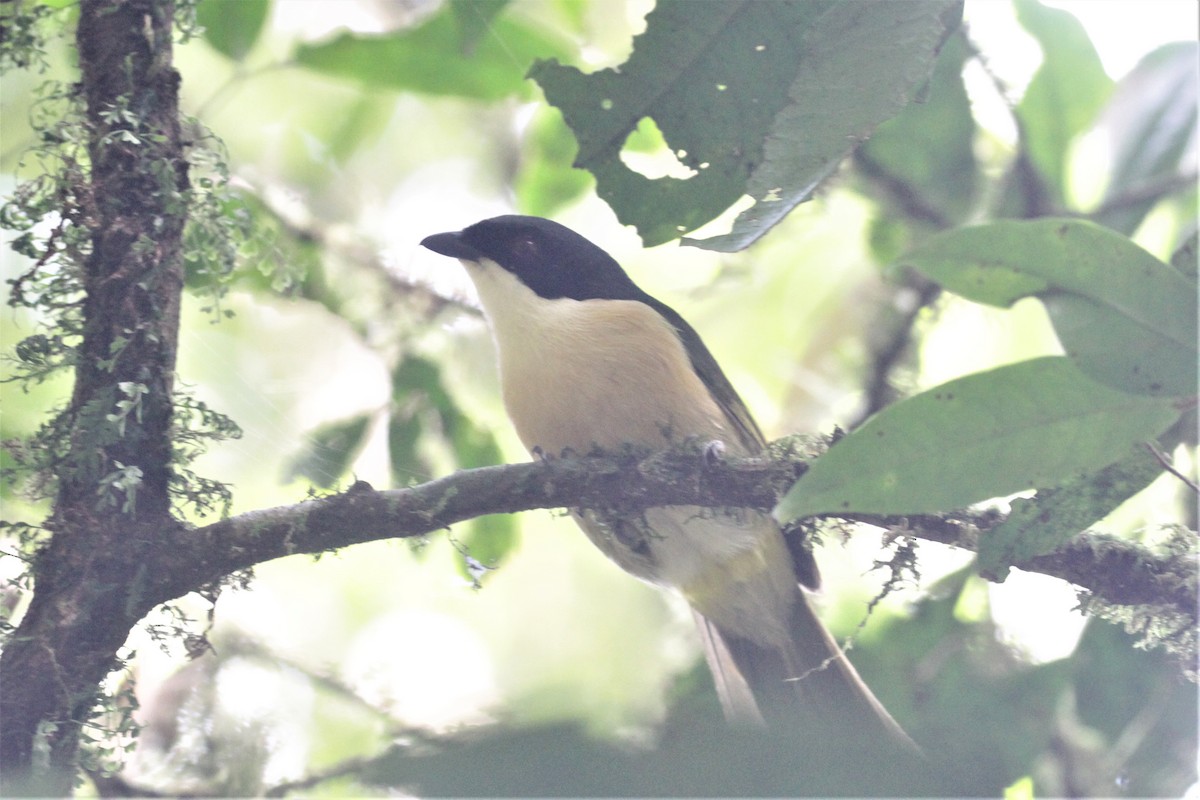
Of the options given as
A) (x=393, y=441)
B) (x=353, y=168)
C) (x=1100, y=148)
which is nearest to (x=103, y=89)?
(x=393, y=441)

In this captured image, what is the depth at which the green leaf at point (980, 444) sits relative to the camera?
1.14m

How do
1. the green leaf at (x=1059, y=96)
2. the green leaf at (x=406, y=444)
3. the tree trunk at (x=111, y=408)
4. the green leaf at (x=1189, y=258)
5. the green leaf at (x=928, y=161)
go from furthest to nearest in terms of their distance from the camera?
the green leaf at (x=928, y=161) → the green leaf at (x=1059, y=96) → the green leaf at (x=406, y=444) → the tree trunk at (x=111, y=408) → the green leaf at (x=1189, y=258)

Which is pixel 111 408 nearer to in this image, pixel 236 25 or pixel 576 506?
pixel 576 506

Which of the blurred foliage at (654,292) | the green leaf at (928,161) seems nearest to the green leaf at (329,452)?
the blurred foliage at (654,292)

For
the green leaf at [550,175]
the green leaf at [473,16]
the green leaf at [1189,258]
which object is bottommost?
the green leaf at [1189,258]

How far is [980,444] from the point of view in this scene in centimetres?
117

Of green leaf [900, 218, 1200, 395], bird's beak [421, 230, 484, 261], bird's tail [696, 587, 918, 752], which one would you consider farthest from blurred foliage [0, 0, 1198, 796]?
bird's beak [421, 230, 484, 261]

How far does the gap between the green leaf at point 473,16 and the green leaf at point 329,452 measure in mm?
977

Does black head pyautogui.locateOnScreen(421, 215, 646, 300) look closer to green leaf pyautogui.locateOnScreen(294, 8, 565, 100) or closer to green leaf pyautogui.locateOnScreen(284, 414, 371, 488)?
green leaf pyautogui.locateOnScreen(294, 8, 565, 100)

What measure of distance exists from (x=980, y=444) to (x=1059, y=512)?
1.09ft

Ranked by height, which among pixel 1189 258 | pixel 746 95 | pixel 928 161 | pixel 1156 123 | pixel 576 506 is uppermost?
pixel 1156 123

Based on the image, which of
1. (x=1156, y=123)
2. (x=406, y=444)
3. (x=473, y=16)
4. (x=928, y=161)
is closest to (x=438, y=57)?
(x=473, y=16)

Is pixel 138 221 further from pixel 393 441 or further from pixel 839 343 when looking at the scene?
pixel 839 343

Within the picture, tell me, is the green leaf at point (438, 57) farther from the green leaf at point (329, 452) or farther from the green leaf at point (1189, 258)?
the green leaf at point (1189, 258)
